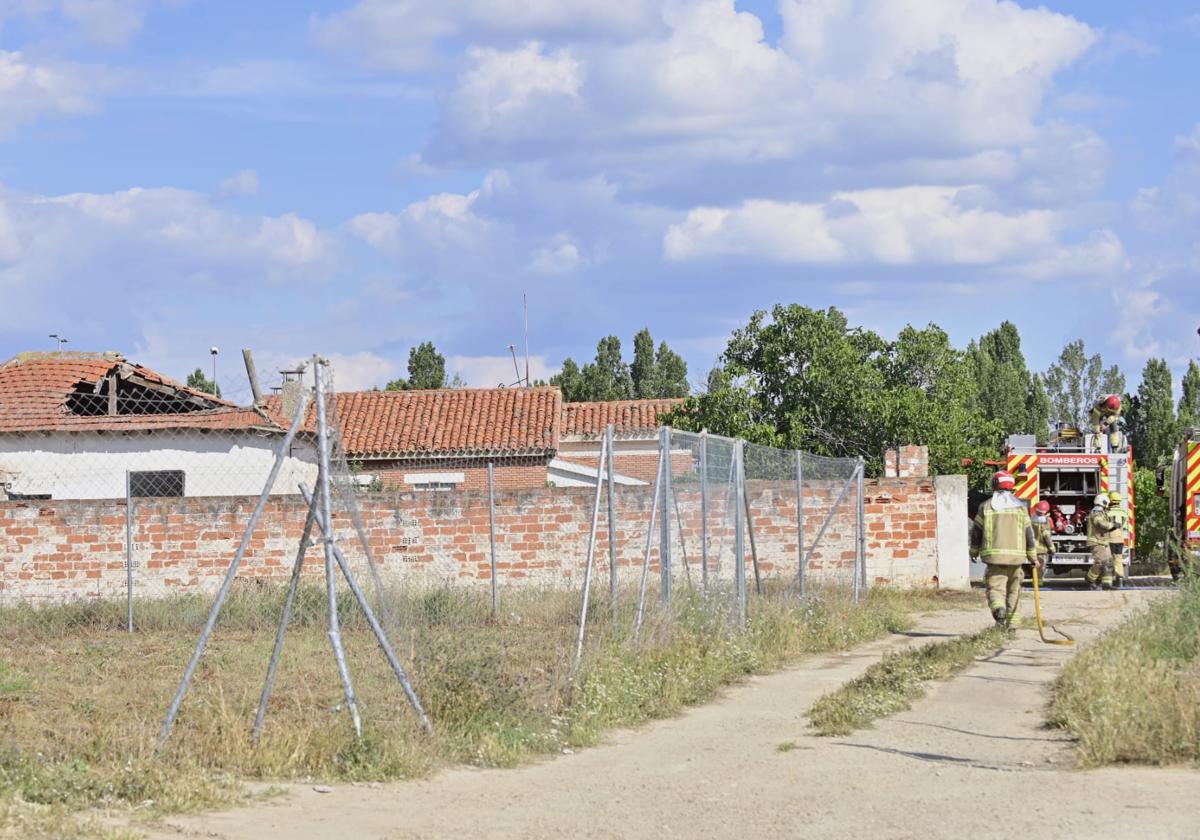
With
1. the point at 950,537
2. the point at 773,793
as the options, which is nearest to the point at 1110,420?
the point at 950,537

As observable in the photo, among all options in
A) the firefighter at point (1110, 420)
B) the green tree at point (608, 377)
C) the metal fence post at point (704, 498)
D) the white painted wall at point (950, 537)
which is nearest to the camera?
the metal fence post at point (704, 498)

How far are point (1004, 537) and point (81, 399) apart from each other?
72.6 feet

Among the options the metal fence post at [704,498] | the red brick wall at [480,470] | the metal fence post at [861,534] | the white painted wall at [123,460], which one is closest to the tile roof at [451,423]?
the red brick wall at [480,470]

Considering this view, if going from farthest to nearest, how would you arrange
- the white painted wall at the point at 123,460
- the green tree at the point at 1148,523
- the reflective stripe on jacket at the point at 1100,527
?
1. the green tree at the point at 1148,523
2. the white painted wall at the point at 123,460
3. the reflective stripe on jacket at the point at 1100,527

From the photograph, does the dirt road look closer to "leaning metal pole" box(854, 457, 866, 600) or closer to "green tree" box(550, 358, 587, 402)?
"leaning metal pole" box(854, 457, 866, 600)

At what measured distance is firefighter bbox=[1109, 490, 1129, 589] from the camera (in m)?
23.2

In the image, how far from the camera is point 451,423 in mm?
39594

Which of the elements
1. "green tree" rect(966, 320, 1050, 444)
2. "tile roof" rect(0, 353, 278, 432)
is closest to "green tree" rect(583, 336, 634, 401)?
"green tree" rect(966, 320, 1050, 444)

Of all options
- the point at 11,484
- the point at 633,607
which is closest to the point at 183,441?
Result: the point at 11,484

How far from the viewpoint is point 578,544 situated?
1939 cm

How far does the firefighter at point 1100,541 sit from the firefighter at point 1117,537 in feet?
0.30

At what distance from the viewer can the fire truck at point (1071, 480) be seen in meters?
23.6

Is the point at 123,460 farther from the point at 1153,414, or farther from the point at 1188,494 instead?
the point at 1153,414

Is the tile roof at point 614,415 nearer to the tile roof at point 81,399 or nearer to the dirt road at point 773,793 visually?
the tile roof at point 81,399
